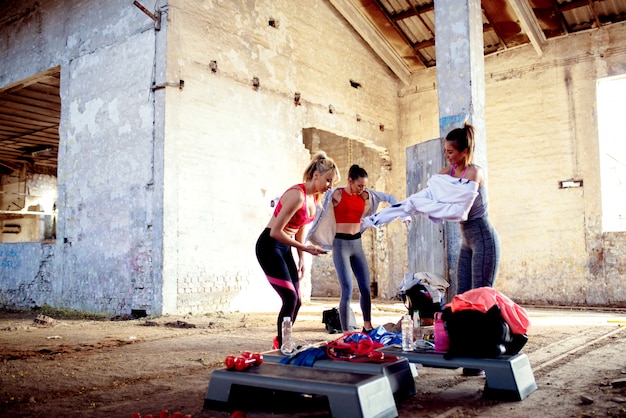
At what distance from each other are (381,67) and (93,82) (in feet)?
22.8

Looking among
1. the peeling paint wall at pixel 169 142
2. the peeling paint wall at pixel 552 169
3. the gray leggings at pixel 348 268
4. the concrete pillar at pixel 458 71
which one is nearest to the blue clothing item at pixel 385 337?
the gray leggings at pixel 348 268

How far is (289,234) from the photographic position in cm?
467

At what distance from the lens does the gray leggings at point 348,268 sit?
231 inches

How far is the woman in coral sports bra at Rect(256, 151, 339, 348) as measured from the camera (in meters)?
4.39

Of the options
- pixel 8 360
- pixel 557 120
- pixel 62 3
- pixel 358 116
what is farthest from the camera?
pixel 358 116

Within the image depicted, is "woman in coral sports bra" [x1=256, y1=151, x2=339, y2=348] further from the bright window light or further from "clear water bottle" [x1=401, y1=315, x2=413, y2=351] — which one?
the bright window light

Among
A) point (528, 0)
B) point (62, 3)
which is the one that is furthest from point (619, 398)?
point (62, 3)

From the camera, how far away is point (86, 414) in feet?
9.69

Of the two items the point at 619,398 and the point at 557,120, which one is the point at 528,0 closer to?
the point at 557,120

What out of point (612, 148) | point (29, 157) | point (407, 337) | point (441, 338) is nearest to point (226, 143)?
point (407, 337)

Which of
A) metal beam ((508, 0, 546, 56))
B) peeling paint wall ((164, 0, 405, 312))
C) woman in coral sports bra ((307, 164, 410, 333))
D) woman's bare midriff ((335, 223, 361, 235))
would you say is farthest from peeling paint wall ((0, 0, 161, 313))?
metal beam ((508, 0, 546, 56))

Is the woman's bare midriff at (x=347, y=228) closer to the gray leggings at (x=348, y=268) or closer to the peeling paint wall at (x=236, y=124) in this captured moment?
the gray leggings at (x=348, y=268)

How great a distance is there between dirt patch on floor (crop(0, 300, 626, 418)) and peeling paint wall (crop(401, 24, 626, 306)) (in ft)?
11.9

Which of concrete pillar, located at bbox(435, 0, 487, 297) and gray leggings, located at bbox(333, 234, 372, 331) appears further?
concrete pillar, located at bbox(435, 0, 487, 297)
